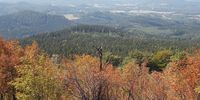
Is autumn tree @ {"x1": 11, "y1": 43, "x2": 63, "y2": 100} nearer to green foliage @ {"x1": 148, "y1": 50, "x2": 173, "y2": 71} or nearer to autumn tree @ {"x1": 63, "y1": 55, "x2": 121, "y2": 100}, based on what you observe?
autumn tree @ {"x1": 63, "y1": 55, "x2": 121, "y2": 100}

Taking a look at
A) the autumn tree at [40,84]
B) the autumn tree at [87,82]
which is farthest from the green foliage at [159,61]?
the autumn tree at [87,82]

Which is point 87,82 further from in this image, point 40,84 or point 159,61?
point 159,61

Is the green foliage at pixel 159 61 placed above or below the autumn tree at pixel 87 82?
below

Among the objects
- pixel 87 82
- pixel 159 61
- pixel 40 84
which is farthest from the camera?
pixel 159 61

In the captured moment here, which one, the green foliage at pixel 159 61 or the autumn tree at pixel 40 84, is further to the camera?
the green foliage at pixel 159 61

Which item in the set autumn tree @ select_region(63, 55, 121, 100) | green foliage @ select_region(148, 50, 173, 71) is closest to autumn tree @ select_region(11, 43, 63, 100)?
autumn tree @ select_region(63, 55, 121, 100)

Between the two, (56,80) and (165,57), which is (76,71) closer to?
(56,80)

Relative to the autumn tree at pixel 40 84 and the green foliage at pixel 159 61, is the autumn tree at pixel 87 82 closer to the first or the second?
the autumn tree at pixel 40 84

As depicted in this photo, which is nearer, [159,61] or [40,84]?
[40,84]

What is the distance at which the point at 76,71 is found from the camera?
56562mm

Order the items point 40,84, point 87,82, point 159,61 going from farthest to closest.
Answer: point 159,61, point 40,84, point 87,82

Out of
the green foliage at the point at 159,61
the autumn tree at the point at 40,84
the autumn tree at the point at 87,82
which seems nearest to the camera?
the autumn tree at the point at 87,82

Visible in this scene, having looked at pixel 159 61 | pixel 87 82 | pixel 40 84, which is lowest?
pixel 159 61

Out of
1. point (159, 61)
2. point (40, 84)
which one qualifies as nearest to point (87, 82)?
point (40, 84)
